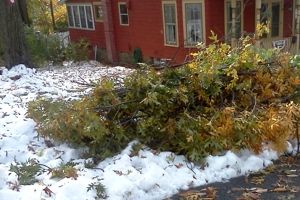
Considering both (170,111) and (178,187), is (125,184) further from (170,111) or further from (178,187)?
(170,111)

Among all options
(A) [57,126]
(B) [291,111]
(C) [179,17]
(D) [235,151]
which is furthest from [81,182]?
(C) [179,17]

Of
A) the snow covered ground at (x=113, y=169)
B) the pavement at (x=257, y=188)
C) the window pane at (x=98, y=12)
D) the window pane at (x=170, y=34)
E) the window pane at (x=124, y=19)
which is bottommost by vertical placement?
the pavement at (x=257, y=188)

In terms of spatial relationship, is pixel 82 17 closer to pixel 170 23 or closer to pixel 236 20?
pixel 170 23

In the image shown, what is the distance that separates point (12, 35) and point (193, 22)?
328 inches

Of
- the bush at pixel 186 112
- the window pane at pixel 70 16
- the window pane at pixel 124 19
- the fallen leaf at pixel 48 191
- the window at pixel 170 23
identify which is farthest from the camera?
the window pane at pixel 70 16

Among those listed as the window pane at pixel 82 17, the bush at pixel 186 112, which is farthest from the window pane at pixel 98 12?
the bush at pixel 186 112

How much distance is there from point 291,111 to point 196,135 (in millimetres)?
1030

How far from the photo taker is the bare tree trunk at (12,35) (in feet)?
25.8

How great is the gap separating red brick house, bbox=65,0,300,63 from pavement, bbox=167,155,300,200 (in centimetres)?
832

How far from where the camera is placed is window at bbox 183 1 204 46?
14.8 meters

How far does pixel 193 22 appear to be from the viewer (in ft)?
49.5

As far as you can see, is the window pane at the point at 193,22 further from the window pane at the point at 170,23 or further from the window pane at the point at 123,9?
the window pane at the point at 123,9

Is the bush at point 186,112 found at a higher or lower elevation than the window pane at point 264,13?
lower

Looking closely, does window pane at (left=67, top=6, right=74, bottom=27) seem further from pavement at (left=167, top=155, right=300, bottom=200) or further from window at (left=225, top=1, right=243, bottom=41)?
pavement at (left=167, top=155, right=300, bottom=200)
